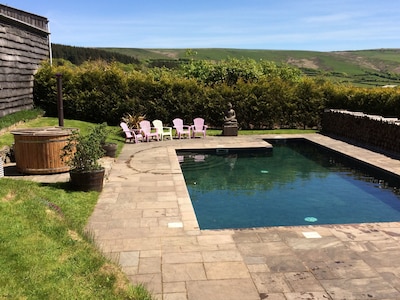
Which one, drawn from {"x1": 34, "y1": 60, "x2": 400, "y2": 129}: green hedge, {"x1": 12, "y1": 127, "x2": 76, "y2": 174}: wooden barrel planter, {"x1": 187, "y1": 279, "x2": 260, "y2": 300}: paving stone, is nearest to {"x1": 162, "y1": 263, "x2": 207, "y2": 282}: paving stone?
{"x1": 187, "y1": 279, "x2": 260, "y2": 300}: paving stone

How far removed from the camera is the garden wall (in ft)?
37.3

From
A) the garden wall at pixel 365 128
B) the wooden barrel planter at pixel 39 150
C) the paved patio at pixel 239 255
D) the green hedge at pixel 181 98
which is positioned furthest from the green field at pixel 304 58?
the paved patio at pixel 239 255

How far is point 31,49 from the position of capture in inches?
599

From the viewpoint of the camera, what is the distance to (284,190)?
8.09 m

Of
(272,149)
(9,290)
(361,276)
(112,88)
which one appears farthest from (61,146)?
(112,88)

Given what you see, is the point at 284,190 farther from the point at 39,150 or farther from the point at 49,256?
the point at 49,256

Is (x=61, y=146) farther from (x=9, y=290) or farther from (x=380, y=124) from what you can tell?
(x=380, y=124)

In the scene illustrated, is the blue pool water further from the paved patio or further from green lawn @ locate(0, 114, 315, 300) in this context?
green lawn @ locate(0, 114, 315, 300)

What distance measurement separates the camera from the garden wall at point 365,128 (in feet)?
37.3

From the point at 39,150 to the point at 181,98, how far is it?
972 centimetres

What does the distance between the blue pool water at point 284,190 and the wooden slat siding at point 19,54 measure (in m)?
6.46

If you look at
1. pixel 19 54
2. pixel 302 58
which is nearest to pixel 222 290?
pixel 19 54

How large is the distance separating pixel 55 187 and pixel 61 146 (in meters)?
1.16

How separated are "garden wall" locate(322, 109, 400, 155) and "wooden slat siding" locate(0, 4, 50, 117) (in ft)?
40.0
